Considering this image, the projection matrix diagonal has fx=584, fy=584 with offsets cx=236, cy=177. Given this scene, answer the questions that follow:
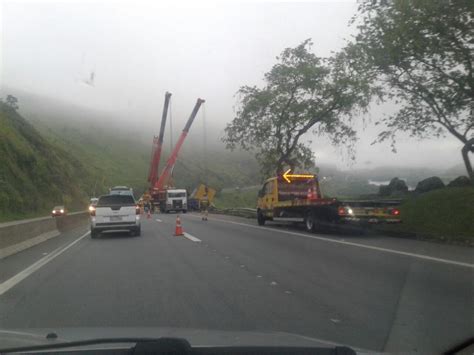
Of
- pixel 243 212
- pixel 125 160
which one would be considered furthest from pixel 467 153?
pixel 125 160

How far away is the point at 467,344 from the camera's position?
526 centimetres

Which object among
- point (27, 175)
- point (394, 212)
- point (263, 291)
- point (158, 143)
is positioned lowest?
point (263, 291)

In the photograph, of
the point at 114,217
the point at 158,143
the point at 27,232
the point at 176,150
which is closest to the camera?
the point at 27,232

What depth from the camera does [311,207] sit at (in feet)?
71.8

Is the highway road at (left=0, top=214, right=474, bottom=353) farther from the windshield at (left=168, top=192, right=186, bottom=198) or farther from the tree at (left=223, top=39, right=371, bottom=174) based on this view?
the windshield at (left=168, top=192, right=186, bottom=198)

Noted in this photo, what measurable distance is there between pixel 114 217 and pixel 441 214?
1162 cm

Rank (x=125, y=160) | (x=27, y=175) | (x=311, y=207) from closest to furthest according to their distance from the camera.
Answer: (x=311, y=207) → (x=27, y=175) → (x=125, y=160)

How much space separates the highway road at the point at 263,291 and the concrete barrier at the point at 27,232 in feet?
2.15

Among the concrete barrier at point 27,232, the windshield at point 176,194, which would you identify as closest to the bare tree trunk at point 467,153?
the concrete barrier at point 27,232

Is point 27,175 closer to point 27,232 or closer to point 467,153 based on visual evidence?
point 27,232

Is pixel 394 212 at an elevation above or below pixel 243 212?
below

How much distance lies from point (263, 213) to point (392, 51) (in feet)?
38.5

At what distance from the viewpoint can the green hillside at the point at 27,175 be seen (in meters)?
35.5

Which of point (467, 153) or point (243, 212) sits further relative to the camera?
point (243, 212)
